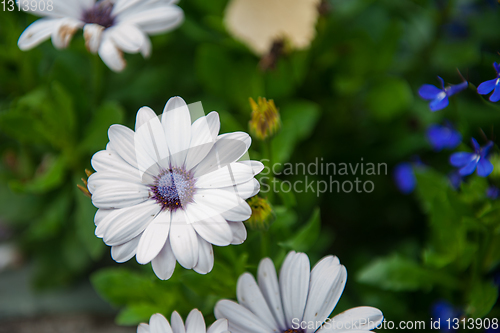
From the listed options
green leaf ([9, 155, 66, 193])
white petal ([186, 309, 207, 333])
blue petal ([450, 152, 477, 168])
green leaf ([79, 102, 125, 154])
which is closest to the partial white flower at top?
green leaf ([79, 102, 125, 154])

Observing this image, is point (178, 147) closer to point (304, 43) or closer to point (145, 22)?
point (145, 22)

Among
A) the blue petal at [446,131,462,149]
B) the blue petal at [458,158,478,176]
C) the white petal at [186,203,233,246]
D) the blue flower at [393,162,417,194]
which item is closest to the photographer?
the white petal at [186,203,233,246]

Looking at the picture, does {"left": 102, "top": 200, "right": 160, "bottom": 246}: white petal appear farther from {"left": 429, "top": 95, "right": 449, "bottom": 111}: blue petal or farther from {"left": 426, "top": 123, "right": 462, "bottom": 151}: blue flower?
{"left": 426, "top": 123, "right": 462, "bottom": 151}: blue flower

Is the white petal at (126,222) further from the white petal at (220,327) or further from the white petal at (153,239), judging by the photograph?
the white petal at (220,327)

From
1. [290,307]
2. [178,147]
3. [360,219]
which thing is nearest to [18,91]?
[178,147]

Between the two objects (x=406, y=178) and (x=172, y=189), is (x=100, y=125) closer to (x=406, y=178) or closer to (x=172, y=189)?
(x=172, y=189)

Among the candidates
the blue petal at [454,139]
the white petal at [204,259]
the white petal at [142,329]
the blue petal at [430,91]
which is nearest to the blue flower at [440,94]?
the blue petal at [430,91]
